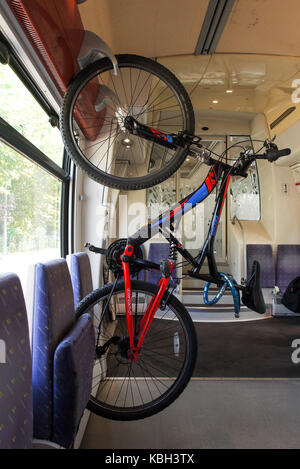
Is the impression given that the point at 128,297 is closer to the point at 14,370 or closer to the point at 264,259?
the point at 14,370

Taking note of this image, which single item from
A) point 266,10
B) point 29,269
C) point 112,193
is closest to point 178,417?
point 29,269

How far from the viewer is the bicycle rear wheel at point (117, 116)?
1.54m

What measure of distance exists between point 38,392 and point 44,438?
19 cm

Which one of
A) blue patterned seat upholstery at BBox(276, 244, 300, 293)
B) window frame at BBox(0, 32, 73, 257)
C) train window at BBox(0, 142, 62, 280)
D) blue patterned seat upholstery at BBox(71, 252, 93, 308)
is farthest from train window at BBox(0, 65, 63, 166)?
blue patterned seat upholstery at BBox(276, 244, 300, 293)

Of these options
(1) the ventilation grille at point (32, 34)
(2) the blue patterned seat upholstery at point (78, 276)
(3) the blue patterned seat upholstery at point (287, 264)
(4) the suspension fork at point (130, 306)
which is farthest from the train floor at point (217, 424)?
(3) the blue patterned seat upholstery at point (287, 264)

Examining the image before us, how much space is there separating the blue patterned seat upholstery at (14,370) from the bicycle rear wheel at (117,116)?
918 millimetres

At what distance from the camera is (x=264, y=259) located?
4.55 meters

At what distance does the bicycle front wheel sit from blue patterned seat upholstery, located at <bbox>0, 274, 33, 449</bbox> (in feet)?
2.54

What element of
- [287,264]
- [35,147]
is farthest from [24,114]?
[287,264]

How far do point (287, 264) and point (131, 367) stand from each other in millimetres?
3259

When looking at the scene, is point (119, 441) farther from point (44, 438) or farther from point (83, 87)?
point (83, 87)

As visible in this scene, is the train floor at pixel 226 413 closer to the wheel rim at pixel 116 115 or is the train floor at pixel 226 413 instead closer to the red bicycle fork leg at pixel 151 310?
the red bicycle fork leg at pixel 151 310

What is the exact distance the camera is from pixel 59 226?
228cm

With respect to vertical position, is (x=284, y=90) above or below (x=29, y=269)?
above
